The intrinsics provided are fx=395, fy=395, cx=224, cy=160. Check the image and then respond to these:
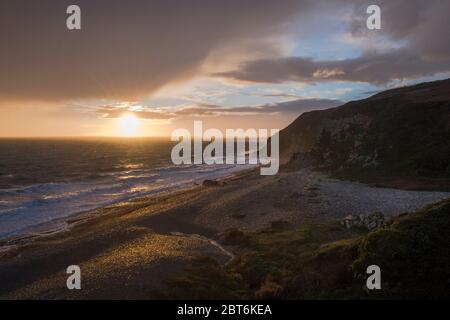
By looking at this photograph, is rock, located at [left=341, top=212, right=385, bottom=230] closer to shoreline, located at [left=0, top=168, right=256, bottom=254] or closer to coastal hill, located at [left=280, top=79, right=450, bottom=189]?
coastal hill, located at [left=280, top=79, right=450, bottom=189]

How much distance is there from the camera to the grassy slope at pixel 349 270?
14.3 metres

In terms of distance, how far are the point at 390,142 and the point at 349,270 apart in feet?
126

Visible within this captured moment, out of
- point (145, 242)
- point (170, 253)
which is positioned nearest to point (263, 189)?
point (145, 242)

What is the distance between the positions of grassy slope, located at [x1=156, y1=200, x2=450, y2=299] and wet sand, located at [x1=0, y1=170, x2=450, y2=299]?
6.62 ft

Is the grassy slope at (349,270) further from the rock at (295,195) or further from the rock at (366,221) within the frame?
the rock at (295,195)

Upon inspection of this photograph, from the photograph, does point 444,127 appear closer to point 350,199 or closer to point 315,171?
point 315,171

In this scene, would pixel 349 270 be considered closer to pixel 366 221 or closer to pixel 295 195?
pixel 366 221

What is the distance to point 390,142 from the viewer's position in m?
50.1

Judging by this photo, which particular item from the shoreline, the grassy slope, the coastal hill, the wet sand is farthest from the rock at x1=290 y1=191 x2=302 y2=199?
the shoreline

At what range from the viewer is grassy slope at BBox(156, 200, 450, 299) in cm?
1428

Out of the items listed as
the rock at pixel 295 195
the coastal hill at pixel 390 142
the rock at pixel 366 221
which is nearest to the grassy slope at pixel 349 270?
the rock at pixel 366 221

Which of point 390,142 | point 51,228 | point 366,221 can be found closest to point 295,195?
point 366,221

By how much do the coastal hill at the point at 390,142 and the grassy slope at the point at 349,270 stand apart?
73.1 ft

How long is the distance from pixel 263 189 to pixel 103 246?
2023 centimetres
